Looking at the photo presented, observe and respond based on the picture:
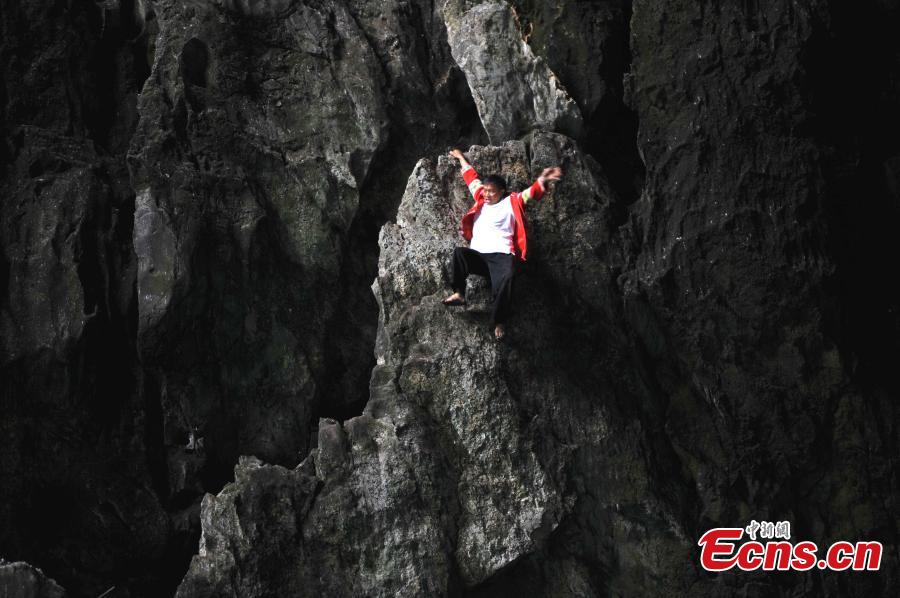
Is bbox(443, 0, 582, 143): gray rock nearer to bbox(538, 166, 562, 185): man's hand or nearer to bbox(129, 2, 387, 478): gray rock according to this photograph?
bbox(538, 166, 562, 185): man's hand

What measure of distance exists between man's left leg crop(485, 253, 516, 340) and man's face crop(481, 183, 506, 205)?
755 millimetres

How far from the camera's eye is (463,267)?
13.0 m

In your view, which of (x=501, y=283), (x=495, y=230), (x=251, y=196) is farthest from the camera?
→ (x=251, y=196)

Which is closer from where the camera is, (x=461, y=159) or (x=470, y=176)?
(x=470, y=176)

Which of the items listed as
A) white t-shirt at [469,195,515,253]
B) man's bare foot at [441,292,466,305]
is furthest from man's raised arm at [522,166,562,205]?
man's bare foot at [441,292,466,305]

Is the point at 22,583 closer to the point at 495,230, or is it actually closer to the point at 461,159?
the point at 495,230

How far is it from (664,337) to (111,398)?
8.49 m

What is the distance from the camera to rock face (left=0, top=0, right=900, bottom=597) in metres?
13.0

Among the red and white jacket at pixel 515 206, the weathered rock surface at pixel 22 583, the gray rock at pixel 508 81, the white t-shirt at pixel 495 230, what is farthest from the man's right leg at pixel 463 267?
A: the weathered rock surface at pixel 22 583

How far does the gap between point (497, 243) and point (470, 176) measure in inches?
40.6

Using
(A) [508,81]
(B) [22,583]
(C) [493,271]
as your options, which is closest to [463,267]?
(C) [493,271]

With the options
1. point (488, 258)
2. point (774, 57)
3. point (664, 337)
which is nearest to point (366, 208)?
point (488, 258)

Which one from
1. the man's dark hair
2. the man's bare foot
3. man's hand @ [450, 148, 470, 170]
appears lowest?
the man's bare foot

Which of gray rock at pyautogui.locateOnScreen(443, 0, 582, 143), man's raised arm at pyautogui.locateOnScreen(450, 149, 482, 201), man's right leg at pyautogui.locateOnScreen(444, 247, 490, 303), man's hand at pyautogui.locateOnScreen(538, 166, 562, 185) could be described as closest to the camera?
man's right leg at pyautogui.locateOnScreen(444, 247, 490, 303)
